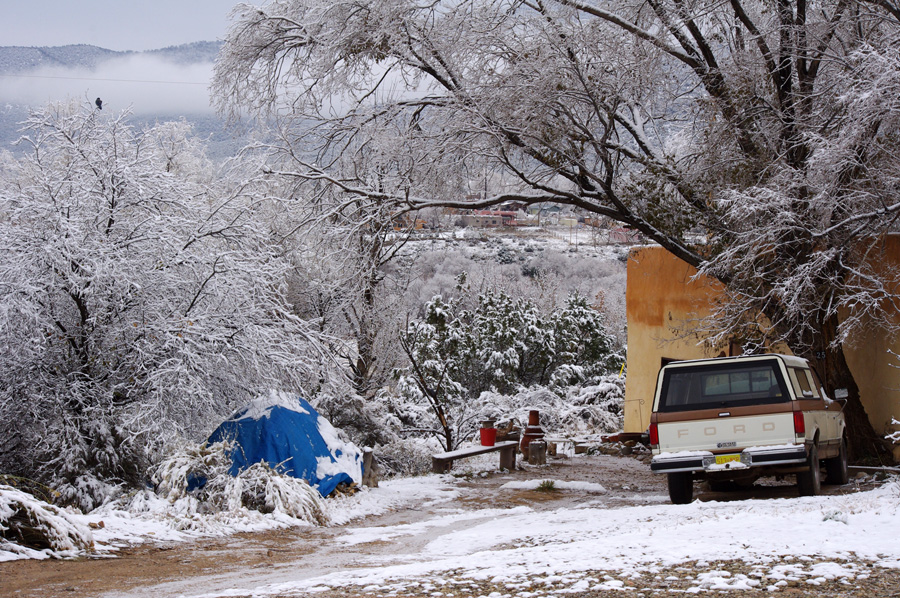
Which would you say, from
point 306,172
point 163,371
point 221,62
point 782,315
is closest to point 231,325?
point 163,371

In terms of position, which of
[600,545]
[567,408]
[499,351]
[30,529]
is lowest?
[567,408]

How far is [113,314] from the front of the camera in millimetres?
10250

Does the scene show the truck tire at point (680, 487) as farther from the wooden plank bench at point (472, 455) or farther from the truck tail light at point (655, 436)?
the wooden plank bench at point (472, 455)

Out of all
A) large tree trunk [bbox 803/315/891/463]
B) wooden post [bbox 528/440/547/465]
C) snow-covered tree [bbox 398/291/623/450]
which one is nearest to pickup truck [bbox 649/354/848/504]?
large tree trunk [bbox 803/315/891/463]

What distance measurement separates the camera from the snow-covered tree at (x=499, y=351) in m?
24.0

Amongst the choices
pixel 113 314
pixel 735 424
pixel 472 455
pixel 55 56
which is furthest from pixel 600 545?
pixel 55 56

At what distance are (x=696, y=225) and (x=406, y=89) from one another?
584 centimetres

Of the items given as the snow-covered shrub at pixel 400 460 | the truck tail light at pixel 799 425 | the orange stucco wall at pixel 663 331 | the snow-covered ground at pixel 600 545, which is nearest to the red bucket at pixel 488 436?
the snow-covered shrub at pixel 400 460

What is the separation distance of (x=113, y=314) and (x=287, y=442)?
263cm

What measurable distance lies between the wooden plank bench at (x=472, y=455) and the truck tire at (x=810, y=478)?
5892 mm

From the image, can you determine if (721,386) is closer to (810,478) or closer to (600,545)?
(810,478)

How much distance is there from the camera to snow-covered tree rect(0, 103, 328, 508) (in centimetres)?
964

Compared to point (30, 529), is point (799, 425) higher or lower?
higher

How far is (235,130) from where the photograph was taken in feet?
52.9
